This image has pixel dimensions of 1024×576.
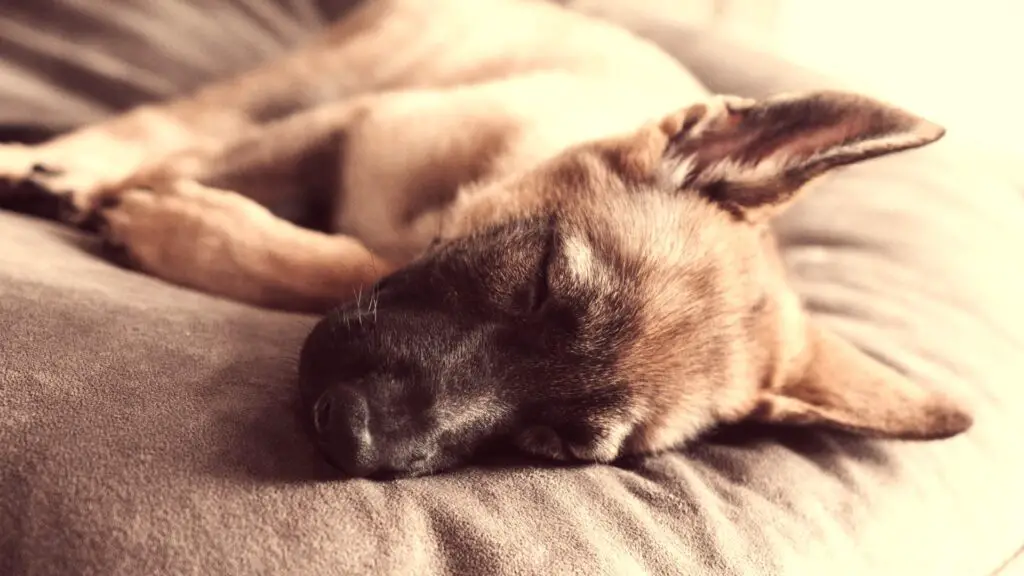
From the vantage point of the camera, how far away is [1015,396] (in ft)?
7.34

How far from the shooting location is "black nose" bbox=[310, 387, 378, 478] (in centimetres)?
125

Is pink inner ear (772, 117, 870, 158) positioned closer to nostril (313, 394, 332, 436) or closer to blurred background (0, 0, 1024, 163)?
nostril (313, 394, 332, 436)

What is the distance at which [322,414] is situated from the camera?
1.29m

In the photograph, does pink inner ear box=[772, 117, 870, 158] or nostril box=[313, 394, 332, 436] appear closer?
nostril box=[313, 394, 332, 436]

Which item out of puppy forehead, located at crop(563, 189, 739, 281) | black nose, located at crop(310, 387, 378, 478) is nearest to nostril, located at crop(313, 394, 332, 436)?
black nose, located at crop(310, 387, 378, 478)

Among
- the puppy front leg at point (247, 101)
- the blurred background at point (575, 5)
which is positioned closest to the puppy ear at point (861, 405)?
the puppy front leg at point (247, 101)

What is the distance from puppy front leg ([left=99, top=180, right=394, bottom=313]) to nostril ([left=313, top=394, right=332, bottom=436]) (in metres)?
0.56

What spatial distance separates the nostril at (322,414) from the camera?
50.0 inches

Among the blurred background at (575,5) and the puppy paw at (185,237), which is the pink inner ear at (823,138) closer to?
the puppy paw at (185,237)

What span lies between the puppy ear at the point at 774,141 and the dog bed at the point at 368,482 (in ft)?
1.82

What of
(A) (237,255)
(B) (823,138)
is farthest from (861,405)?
(A) (237,255)

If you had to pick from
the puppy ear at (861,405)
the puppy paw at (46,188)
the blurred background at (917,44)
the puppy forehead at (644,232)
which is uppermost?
the blurred background at (917,44)

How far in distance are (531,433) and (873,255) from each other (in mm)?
1539

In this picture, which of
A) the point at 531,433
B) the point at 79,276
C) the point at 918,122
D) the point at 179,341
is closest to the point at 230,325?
the point at 179,341
